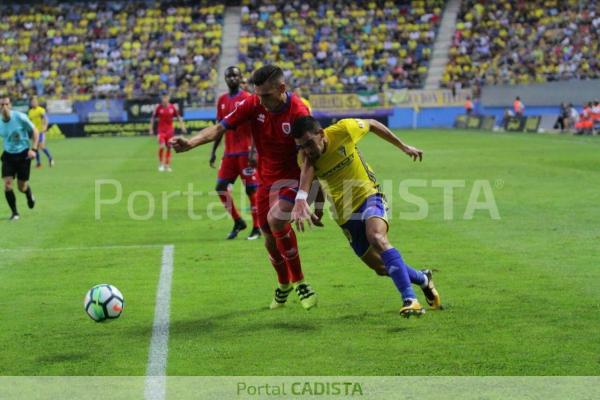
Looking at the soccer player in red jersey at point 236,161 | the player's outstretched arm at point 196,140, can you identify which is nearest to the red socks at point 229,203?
the soccer player in red jersey at point 236,161

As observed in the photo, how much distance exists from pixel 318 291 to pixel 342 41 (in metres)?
53.7

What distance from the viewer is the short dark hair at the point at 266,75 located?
8.89m

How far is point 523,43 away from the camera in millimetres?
58531

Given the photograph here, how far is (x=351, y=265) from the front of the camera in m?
12.1

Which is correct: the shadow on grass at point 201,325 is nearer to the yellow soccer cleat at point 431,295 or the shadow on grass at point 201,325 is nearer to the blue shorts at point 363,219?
the blue shorts at point 363,219

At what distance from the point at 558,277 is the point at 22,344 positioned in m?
5.89

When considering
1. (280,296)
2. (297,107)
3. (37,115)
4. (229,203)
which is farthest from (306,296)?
(37,115)

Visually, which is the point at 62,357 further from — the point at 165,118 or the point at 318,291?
the point at 165,118

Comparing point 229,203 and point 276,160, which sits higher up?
point 276,160

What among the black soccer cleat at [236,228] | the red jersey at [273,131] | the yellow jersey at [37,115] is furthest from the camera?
the yellow jersey at [37,115]

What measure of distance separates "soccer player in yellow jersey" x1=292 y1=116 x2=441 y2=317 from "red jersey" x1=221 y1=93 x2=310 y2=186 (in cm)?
51

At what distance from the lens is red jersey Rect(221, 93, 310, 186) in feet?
30.5

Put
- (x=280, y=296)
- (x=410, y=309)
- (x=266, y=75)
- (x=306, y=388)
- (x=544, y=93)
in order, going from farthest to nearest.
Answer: (x=544, y=93) < (x=280, y=296) < (x=266, y=75) < (x=410, y=309) < (x=306, y=388)

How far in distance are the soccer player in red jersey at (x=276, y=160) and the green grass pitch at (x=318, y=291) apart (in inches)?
15.0
